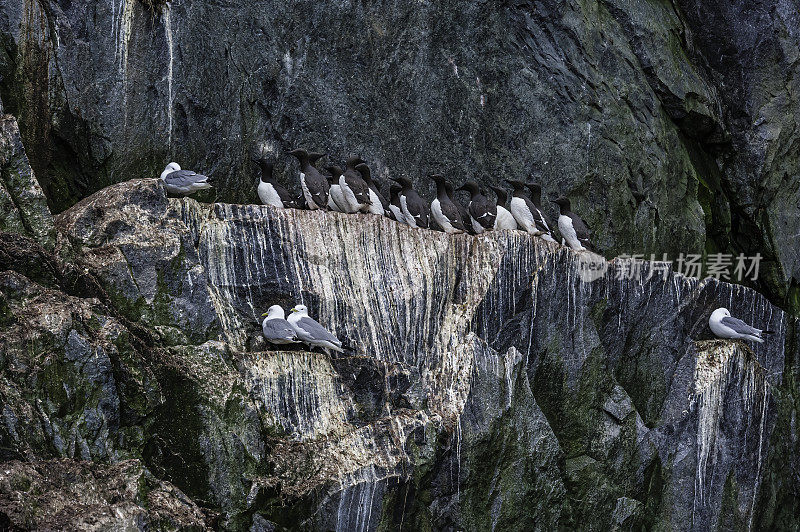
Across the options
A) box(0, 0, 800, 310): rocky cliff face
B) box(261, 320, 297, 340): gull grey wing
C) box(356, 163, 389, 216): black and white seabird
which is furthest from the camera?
box(0, 0, 800, 310): rocky cliff face

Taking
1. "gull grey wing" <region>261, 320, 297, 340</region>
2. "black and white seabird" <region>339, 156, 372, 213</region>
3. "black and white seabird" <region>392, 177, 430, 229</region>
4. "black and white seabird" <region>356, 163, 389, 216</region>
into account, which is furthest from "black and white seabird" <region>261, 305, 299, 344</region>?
"black and white seabird" <region>392, 177, 430, 229</region>

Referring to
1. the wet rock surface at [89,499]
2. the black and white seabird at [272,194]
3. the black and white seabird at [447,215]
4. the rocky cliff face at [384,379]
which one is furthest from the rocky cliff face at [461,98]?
the wet rock surface at [89,499]

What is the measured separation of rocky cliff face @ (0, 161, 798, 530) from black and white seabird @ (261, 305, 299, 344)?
0.21 meters

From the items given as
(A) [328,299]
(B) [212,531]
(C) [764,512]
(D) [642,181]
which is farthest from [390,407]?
(D) [642,181]

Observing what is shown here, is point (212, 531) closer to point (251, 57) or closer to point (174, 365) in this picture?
point (174, 365)

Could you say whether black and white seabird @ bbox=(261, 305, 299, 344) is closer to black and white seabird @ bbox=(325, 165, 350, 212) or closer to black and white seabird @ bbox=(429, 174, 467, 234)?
black and white seabird @ bbox=(325, 165, 350, 212)

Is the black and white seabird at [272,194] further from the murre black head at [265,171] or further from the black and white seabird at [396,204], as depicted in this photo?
the black and white seabird at [396,204]

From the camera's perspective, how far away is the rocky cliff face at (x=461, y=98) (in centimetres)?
1352

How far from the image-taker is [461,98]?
1599cm

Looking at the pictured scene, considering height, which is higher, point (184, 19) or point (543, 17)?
point (543, 17)

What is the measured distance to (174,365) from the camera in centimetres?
1024

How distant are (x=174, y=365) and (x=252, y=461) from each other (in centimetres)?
124

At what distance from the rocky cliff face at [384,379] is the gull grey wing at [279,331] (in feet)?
0.80

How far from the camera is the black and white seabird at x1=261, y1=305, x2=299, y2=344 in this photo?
423 inches
